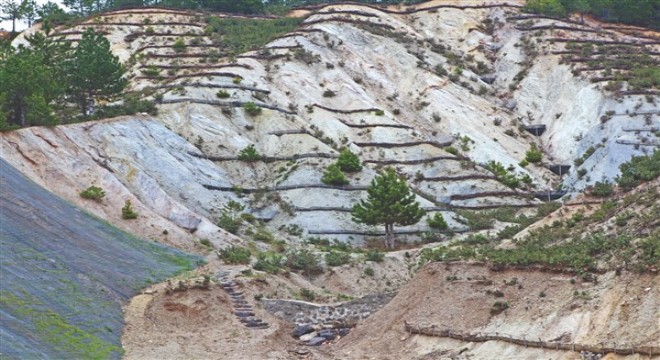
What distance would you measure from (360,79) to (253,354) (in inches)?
1663

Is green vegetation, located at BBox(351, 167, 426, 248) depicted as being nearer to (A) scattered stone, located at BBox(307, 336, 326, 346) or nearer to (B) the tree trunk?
(B) the tree trunk

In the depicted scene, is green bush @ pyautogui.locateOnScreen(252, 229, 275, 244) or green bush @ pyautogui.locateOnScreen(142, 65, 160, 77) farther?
green bush @ pyautogui.locateOnScreen(142, 65, 160, 77)

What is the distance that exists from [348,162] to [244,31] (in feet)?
99.6

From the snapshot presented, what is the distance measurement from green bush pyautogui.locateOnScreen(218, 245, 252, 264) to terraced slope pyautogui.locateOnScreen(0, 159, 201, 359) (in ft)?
6.53

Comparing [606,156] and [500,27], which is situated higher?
[500,27]

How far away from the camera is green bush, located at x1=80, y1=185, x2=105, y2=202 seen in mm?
43312

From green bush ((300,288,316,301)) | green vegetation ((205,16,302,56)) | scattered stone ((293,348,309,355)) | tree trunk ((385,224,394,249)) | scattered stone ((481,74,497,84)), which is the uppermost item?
green vegetation ((205,16,302,56))

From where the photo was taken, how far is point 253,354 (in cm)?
2919

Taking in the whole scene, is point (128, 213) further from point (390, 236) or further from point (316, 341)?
point (316, 341)

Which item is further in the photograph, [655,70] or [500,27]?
[500,27]

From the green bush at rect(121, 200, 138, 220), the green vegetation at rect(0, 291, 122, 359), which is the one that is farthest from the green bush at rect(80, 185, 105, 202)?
the green vegetation at rect(0, 291, 122, 359)

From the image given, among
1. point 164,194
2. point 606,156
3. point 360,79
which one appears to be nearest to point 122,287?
point 164,194

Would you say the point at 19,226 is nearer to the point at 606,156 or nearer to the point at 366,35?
the point at 606,156

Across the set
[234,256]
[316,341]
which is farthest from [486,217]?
[316,341]
